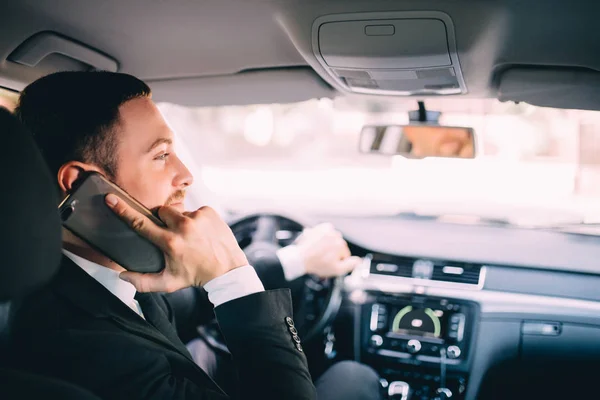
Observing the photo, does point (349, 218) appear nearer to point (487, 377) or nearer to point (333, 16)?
point (487, 377)

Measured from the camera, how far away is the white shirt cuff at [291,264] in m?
3.20

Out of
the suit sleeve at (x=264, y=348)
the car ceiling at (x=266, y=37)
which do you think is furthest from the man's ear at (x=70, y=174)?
the car ceiling at (x=266, y=37)

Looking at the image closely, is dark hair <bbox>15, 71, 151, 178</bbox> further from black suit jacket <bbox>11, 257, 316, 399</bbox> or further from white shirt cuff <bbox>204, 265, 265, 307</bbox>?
white shirt cuff <bbox>204, 265, 265, 307</bbox>

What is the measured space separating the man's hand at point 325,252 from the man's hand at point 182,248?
1446 mm

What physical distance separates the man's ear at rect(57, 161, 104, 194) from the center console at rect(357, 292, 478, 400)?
1964mm

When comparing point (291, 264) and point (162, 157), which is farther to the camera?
point (291, 264)

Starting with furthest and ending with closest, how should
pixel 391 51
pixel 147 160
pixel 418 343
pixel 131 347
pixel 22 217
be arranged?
pixel 418 343, pixel 391 51, pixel 147 160, pixel 131 347, pixel 22 217

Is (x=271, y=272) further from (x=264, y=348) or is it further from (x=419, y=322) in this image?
(x=264, y=348)

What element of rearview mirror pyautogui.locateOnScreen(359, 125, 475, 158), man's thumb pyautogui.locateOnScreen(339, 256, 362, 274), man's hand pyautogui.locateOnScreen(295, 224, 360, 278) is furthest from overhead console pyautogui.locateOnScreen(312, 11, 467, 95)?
man's thumb pyautogui.locateOnScreen(339, 256, 362, 274)

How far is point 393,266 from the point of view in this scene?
10.9 feet

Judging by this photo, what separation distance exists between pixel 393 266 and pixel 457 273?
0.35m

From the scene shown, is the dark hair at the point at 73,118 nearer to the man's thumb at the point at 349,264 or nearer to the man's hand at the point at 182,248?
the man's hand at the point at 182,248

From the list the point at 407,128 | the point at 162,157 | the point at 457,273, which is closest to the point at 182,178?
the point at 162,157

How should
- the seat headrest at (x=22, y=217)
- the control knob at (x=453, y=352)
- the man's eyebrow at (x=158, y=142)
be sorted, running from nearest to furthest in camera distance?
the seat headrest at (x=22, y=217)
the man's eyebrow at (x=158, y=142)
the control knob at (x=453, y=352)
